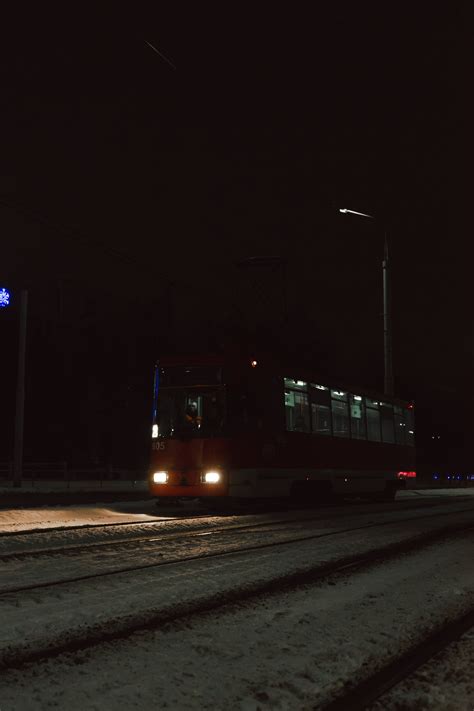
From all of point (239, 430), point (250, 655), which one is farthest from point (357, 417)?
point (250, 655)

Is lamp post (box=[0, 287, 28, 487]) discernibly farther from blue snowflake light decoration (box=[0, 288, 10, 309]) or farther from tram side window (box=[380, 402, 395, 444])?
tram side window (box=[380, 402, 395, 444])

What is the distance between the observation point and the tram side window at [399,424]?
2648 centimetres

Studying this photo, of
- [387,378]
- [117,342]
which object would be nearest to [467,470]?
[117,342]

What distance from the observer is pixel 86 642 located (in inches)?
196

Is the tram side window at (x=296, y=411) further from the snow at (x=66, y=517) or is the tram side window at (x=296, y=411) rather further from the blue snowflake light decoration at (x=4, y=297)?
the blue snowflake light decoration at (x=4, y=297)

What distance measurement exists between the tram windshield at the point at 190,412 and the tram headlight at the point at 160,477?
2.94ft

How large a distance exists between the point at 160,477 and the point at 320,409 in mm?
4912

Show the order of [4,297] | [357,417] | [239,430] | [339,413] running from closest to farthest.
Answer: [239,430] → [339,413] → [357,417] → [4,297]

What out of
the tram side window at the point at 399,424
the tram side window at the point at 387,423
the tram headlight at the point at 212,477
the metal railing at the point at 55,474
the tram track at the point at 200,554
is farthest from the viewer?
the metal railing at the point at 55,474

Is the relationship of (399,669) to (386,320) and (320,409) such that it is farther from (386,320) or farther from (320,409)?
(386,320)

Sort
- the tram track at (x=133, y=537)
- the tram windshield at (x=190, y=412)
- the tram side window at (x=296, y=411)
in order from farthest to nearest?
the tram side window at (x=296, y=411)
the tram windshield at (x=190, y=412)
the tram track at (x=133, y=537)

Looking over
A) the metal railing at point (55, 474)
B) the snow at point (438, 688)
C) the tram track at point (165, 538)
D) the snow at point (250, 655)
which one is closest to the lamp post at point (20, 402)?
the metal railing at point (55, 474)

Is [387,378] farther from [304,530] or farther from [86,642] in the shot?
[86,642]

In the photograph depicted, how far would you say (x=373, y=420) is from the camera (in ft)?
79.5
